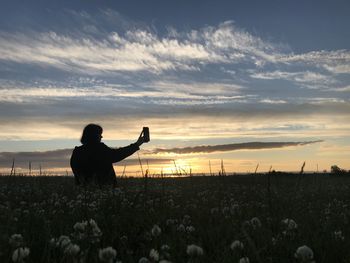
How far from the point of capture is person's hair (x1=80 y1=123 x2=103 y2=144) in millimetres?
17312

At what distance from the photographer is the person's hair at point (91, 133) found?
56.8ft

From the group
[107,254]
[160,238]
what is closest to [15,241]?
[107,254]

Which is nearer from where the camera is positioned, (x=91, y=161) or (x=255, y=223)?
(x=255, y=223)

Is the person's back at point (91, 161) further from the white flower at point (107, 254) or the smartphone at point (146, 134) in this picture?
the white flower at point (107, 254)

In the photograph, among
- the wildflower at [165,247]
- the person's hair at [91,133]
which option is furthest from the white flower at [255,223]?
the person's hair at [91,133]

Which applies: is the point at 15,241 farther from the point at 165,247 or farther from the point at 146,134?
the point at 146,134

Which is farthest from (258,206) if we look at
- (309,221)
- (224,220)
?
(224,220)

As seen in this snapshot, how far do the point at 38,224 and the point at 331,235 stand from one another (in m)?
4.14

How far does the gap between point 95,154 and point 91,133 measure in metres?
0.81

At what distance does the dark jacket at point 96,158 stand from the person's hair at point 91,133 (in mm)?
197

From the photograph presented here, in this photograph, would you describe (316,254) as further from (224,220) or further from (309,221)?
(309,221)

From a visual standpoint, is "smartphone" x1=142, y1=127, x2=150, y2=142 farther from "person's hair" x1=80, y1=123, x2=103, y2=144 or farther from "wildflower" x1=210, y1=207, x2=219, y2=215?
"wildflower" x1=210, y1=207, x2=219, y2=215

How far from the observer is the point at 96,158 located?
Answer: 17672 mm

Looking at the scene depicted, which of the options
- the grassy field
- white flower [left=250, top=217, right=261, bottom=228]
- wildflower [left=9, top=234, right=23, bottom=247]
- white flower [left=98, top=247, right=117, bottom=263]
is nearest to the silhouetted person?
the grassy field
